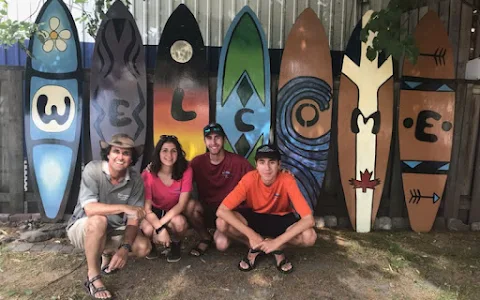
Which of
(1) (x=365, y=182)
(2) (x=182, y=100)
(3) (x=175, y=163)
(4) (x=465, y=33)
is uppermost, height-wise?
(4) (x=465, y=33)

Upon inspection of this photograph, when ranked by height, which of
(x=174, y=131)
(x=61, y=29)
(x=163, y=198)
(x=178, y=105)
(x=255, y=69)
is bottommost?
(x=163, y=198)

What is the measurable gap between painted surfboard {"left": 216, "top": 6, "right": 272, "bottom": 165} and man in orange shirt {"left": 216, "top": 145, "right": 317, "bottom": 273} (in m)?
0.84

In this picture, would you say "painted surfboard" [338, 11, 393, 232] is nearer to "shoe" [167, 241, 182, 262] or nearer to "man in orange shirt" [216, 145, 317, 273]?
"man in orange shirt" [216, 145, 317, 273]

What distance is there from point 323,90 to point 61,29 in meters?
2.52

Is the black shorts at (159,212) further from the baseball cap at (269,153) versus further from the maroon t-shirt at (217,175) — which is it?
the baseball cap at (269,153)

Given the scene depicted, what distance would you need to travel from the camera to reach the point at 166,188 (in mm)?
2561

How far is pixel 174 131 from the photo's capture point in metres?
3.36

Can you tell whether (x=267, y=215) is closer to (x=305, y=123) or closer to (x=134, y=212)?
(x=134, y=212)

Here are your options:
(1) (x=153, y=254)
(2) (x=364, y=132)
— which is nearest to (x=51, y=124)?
(1) (x=153, y=254)

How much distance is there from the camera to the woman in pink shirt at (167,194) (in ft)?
8.02

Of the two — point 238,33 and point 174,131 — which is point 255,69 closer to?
point 238,33

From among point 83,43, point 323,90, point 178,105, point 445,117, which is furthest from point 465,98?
point 83,43

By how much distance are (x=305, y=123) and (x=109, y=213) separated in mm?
1971

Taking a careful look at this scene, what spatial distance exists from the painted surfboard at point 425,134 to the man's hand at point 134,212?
2434 millimetres
